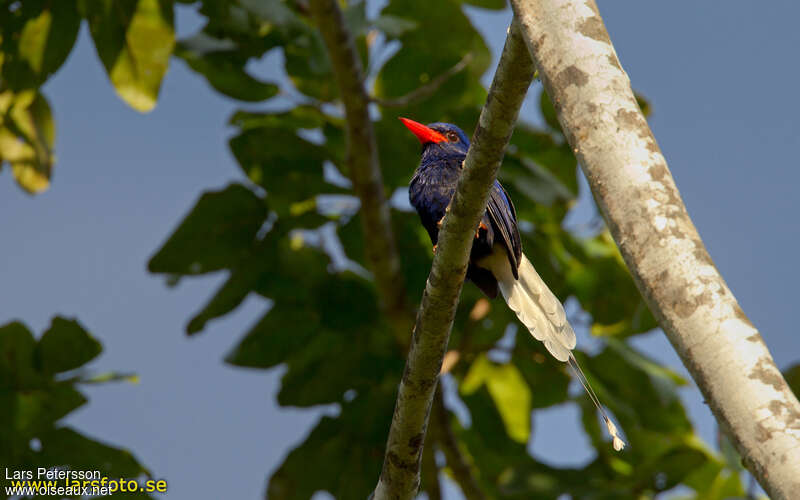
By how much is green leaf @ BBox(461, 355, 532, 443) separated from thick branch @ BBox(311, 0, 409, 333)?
0.86 metres

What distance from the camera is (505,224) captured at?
316 cm

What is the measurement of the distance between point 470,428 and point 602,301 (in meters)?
1.32

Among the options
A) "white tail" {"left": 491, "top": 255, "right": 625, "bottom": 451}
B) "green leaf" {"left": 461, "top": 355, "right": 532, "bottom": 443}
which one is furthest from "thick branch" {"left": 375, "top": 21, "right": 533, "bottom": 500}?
"green leaf" {"left": 461, "top": 355, "right": 532, "bottom": 443}

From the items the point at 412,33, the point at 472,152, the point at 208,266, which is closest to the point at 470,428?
the point at 208,266

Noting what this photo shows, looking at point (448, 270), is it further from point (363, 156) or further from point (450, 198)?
point (363, 156)

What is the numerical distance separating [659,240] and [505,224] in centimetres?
183

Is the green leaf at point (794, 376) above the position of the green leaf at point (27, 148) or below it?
below

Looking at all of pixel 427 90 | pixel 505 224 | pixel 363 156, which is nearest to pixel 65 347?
pixel 363 156

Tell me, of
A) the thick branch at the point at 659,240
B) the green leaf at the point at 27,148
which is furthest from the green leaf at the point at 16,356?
the thick branch at the point at 659,240

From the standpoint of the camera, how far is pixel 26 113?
484 cm

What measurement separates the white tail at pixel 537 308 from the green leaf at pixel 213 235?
1642 millimetres

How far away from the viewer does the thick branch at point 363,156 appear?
4.03m

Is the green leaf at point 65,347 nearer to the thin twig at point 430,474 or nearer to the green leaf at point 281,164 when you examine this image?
the green leaf at point 281,164

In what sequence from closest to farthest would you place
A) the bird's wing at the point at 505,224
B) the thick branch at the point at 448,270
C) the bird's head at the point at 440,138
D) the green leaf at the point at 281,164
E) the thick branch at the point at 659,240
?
1. the thick branch at the point at 659,240
2. the thick branch at the point at 448,270
3. the bird's wing at the point at 505,224
4. the bird's head at the point at 440,138
5. the green leaf at the point at 281,164
